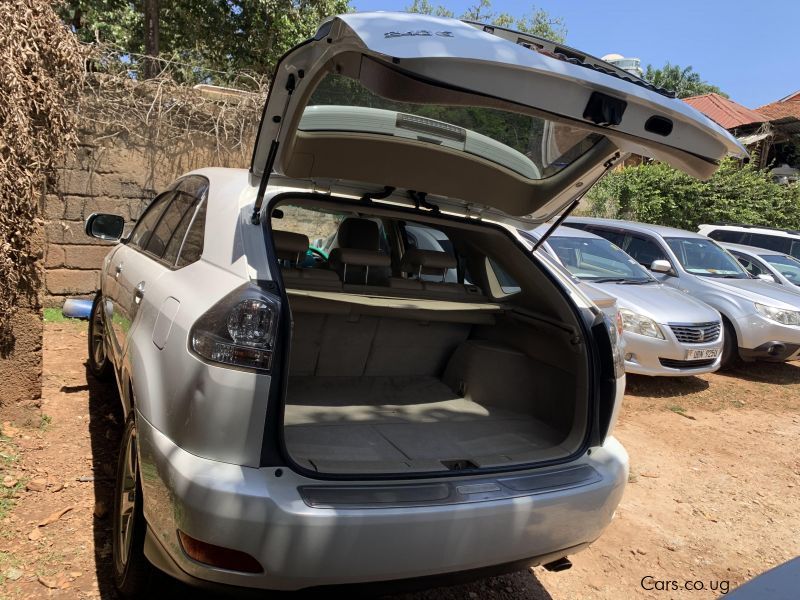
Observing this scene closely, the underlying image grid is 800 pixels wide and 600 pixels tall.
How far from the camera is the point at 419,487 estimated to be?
2.32 meters

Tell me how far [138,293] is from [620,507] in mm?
3248

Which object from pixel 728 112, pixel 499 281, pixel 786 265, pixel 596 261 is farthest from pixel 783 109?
pixel 499 281

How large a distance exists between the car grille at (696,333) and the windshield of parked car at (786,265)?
4.99m

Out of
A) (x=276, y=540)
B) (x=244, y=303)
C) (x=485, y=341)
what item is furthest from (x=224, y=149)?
(x=276, y=540)

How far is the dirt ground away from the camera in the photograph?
301cm

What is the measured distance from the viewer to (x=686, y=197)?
58.6 ft

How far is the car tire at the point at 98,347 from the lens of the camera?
4.75 meters

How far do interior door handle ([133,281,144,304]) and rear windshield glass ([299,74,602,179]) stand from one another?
42.3 inches

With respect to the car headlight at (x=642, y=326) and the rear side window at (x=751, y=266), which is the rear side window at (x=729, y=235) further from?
the car headlight at (x=642, y=326)

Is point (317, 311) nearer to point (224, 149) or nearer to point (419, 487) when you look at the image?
point (419, 487)

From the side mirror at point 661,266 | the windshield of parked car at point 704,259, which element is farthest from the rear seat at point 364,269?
the windshield of parked car at point 704,259

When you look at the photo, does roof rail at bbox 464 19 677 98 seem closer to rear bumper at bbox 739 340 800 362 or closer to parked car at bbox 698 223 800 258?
rear bumper at bbox 739 340 800 362

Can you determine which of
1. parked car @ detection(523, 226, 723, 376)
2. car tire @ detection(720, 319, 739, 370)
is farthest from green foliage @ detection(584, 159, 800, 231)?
parked car @ detection(523, 226, 723, 376)

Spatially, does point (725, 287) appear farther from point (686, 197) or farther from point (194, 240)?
point (686, 197)
